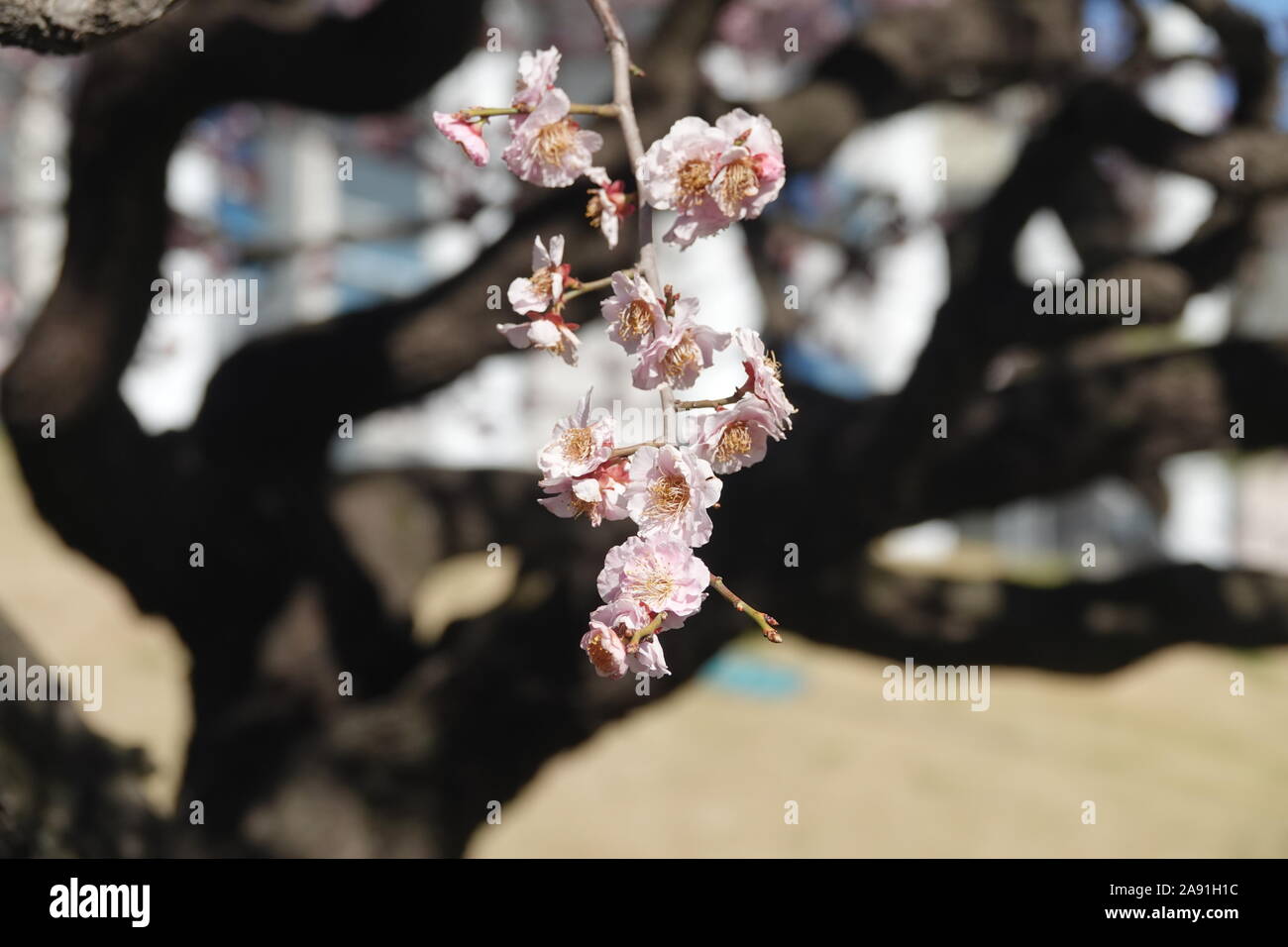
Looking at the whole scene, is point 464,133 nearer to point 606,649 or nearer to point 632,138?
point 632,138

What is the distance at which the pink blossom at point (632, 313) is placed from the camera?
90 cm

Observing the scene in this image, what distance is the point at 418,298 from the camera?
265 centimetres

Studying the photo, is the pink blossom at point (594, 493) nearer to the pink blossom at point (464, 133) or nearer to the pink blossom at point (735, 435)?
the pink blossom at point (735, 435)

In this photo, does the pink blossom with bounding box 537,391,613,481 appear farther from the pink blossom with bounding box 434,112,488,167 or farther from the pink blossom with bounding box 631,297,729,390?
the pink blossom with bounding box 434,112,488,167

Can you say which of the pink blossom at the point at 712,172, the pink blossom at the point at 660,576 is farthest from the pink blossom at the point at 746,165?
the pink blossom at the point at 660,576

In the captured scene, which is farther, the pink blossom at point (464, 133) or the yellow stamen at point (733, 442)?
the pink blossom at point (464, 133)

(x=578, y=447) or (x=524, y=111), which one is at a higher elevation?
(x=524, y=111)

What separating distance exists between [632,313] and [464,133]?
29 centimetres

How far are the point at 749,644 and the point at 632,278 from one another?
355 inches

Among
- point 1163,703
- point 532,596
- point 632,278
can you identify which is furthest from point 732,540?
point 1163,703

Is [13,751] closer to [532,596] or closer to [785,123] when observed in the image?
[532,596]

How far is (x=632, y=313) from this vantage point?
3.04 ft

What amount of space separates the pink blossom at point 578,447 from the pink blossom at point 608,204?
19 centimetres

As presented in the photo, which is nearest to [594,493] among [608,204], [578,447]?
[578,447]
